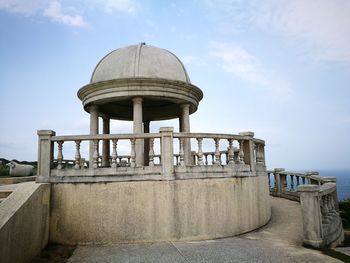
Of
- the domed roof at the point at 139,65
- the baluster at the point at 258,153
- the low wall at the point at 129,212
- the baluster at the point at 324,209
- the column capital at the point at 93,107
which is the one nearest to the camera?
the low wall at the point at 129,212

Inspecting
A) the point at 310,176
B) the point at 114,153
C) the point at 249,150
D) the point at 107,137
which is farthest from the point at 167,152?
the point at 310,176

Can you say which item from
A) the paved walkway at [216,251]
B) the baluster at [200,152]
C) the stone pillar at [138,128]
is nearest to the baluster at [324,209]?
the paved walkway at [216,251]

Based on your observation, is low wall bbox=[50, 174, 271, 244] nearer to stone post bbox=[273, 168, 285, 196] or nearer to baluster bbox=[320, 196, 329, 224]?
baluster bbox=[320, 196, 329, 224]

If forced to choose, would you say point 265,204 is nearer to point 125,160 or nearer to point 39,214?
point 39,214

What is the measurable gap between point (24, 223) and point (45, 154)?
7.01ft

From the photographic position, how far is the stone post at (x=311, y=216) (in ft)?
22.2

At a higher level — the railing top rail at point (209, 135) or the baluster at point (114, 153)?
the railing top rail at point (209, 135)

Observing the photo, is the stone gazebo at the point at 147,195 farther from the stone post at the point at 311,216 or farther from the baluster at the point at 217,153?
the stone post at the point at 311,216

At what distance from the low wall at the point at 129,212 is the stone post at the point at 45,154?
538 millimetres

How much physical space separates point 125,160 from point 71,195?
829 cm

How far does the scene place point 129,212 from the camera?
23.0 feet

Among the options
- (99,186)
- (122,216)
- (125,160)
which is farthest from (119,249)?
(125,160)

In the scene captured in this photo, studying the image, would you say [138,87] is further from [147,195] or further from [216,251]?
[216,251]

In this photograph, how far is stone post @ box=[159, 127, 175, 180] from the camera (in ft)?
23.6
